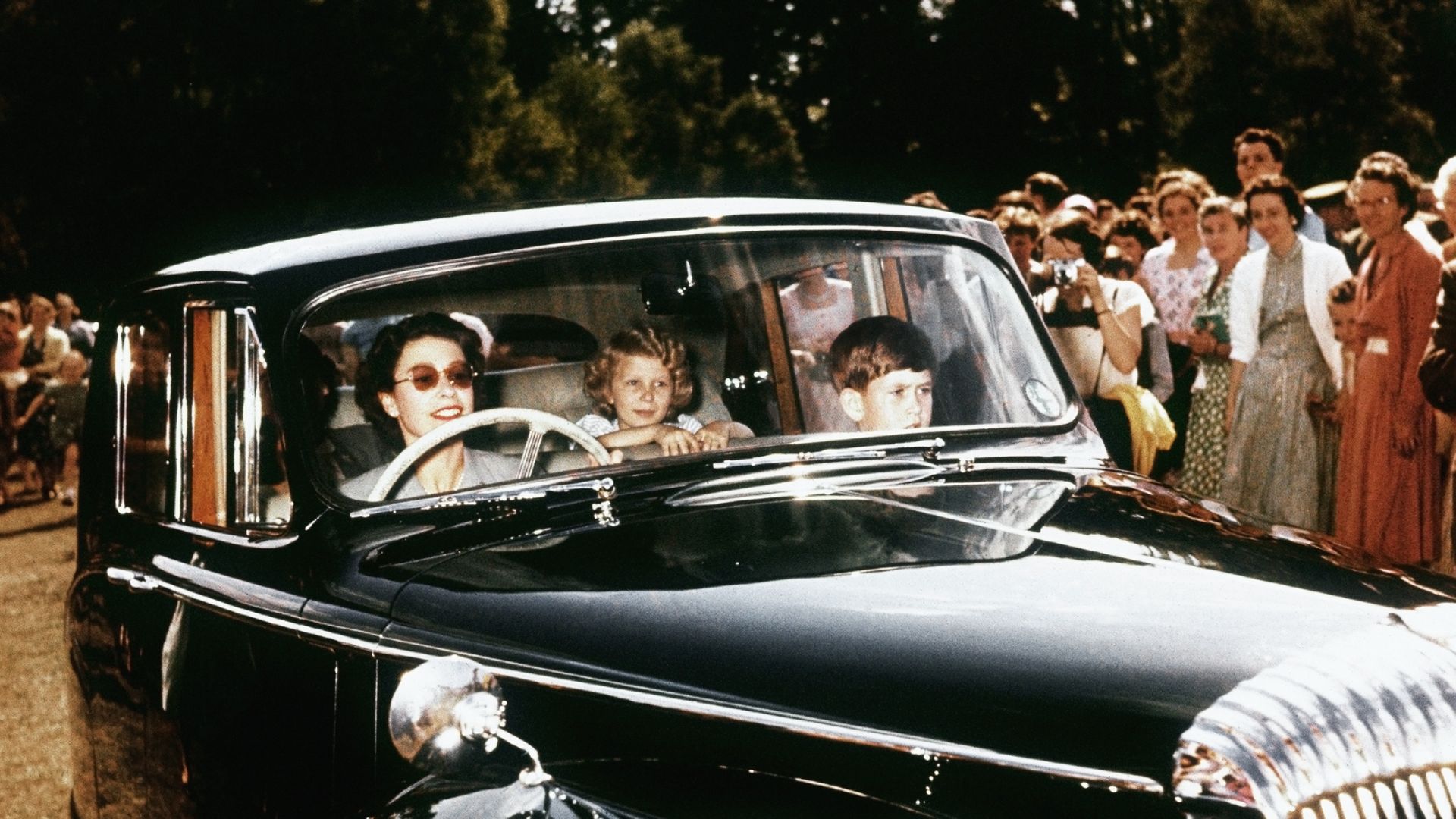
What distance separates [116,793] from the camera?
147 inches

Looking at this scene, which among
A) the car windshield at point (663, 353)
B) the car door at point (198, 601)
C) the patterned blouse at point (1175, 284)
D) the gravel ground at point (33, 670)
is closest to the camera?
the car door at point (198, 601)

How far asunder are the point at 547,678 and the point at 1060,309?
5.42 m

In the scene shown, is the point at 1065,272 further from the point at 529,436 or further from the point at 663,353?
the point at 529,436

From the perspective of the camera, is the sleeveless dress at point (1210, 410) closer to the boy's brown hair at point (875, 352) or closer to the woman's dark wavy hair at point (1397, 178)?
the woman's dark wavy hair at point (1397, 178)

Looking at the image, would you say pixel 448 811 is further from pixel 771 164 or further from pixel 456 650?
pixel 771 164

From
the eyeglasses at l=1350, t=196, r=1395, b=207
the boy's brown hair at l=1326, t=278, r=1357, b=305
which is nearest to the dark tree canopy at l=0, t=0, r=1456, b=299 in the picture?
the boy's brown hair at l=1326, t=278, r=1357, b=305

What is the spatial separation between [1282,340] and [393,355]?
16.5 ft

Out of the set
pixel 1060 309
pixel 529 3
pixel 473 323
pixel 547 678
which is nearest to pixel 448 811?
pixel 547 678

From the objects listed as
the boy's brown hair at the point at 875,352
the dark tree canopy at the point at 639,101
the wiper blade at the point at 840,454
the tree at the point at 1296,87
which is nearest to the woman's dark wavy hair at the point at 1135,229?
the boy's brown hair at the point at 875,352

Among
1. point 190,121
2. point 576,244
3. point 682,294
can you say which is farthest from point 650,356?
point 190,121

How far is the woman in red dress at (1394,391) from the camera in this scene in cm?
699

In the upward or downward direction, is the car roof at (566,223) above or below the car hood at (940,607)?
above

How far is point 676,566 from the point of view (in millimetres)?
2781

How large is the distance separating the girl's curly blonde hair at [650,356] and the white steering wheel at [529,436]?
0.87ft
